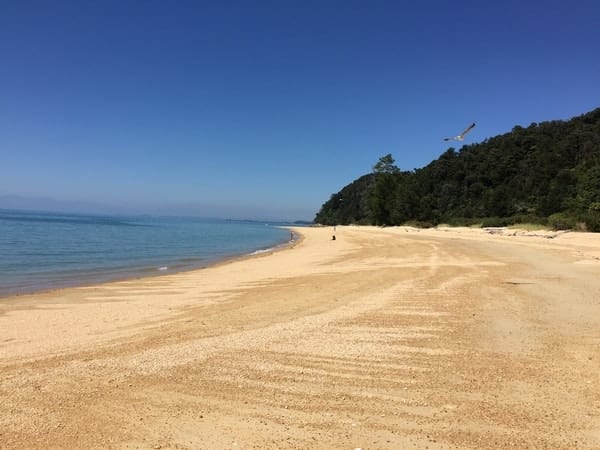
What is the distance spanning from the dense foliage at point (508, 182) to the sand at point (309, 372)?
126 ft

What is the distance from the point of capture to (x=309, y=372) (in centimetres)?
572

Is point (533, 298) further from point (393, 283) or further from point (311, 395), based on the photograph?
point (311, 395)

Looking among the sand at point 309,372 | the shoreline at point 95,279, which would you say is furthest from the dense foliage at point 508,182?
the sand at point 309,372

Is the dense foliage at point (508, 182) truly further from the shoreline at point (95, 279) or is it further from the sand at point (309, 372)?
the sand at point (309, 372)

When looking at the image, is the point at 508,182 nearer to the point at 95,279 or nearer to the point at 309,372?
the point at 95,279

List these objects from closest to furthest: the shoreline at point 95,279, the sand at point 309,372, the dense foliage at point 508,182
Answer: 1. the sand at point 309,372
2. the shoreline at point 95,279
3. the dense foliage at point 508,182

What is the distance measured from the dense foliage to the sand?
126ft

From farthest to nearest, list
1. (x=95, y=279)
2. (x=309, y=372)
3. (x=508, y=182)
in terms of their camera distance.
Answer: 1. (x=508, y=182)
2. (x=95, y=279)
3. (x=309, y=372)

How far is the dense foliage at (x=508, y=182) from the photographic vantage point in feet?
185

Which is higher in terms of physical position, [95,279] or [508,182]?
[508,182]

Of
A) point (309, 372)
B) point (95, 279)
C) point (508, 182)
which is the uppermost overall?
point (508, 182)

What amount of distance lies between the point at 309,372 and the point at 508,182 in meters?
92.7

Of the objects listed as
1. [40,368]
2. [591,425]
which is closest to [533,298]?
[591,425]

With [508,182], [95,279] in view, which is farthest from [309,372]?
[508,182]
